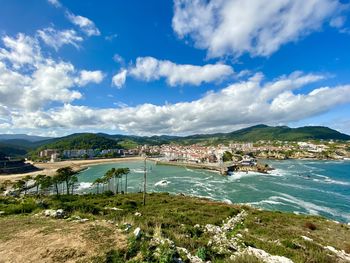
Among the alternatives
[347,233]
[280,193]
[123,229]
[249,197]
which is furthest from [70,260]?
[280,193]

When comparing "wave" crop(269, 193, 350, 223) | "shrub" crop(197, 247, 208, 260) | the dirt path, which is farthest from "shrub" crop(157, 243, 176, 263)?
"wave" crop(269, 193, 350, 223)

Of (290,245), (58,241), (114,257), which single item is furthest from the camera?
(290,245)

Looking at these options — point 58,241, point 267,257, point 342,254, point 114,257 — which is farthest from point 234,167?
point 114,257

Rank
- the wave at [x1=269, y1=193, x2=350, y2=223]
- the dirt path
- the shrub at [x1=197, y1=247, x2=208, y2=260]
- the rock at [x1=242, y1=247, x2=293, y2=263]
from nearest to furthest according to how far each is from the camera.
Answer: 1. the dirt path
2. the shrub at [x1=197, y1=247, x2=208, y2=260]
3. the rock at [x1=242, y1=247, x2=293, y2=263]
4. the wave at [x1=269, y1=193, x2=350, y2=223]

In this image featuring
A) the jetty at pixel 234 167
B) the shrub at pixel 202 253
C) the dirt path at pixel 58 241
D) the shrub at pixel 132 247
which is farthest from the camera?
the jetty at pixel 234 167

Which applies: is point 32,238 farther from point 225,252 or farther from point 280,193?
point 280,193

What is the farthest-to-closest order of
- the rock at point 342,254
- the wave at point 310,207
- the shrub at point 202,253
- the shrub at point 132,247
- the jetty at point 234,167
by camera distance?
1. the jetty at point 234,167
2. the wave at point 310,207
3. the rock at point 342,254
4. the shrub at point 202,253
5. the shrub at point 132,247

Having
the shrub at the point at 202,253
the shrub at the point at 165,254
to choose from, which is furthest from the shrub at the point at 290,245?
the shrub at the point at 165,254

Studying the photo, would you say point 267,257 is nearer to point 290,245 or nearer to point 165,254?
point 290,245

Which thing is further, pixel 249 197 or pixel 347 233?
pixel 249 197

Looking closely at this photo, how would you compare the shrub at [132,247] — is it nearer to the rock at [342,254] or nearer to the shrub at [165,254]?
the shrub at [165,254]

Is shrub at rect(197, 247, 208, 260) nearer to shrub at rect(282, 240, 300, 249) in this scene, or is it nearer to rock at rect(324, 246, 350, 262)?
shrub at rect(282, 240, 300, 249)
